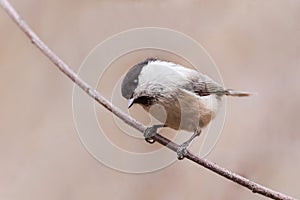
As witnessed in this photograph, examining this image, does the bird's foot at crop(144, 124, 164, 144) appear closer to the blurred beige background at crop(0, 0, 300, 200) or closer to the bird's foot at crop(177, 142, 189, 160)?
the bird's foot at crop(177, 142, 189, 160)

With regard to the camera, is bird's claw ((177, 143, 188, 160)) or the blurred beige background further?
the blurred beige background

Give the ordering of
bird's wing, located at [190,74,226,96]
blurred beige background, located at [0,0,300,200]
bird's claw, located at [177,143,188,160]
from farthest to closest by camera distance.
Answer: blurred beige background, located at [0,0,300,200]
bird's wing, located at [190,74,226,96]
bird's claw, located at [177,143,188,160]

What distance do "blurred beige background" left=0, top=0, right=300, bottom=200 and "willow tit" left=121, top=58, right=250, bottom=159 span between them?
0.68 meters

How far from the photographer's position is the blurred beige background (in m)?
1.81

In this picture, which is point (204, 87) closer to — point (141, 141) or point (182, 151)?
point (182, 151)

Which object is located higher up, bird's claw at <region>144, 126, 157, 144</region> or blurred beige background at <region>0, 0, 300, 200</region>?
blurred beige background at <region>0, 0, 300, 200</region>

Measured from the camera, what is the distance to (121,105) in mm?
1202

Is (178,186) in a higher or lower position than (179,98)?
higher

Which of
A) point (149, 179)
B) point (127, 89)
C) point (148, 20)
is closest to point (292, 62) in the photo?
point (148, 20)

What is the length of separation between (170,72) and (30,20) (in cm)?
107

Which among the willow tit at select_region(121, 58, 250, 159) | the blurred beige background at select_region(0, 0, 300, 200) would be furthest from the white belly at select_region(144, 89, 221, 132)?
the blurred beige background at select_region(0, 0, 300, 200)

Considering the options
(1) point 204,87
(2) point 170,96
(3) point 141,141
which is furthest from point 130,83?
(3) point 141,141

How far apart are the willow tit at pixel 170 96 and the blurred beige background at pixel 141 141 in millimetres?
683

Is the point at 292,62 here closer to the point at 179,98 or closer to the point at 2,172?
the point at 179,98
